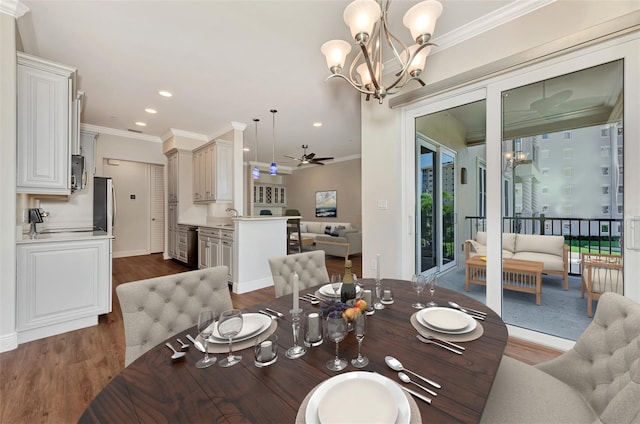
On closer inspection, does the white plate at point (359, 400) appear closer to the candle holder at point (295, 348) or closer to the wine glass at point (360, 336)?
the wine glass at point (360, 336)

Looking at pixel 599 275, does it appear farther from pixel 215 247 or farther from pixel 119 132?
pixel 119 132

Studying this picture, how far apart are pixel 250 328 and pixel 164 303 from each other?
0.47 m

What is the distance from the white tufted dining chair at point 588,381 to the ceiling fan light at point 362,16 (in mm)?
1676

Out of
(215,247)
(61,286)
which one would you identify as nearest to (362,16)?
(61,286)

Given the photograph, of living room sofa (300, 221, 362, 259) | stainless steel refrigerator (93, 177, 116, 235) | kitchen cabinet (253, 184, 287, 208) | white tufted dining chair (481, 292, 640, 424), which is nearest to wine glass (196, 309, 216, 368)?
white tufted dining chair (481, 292, 640, 424)

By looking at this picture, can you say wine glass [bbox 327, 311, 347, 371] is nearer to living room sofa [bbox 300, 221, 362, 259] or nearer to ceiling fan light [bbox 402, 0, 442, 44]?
ceiling fan light [bbox 402, 0, 442, 44]

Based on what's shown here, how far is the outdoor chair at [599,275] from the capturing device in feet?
6.23

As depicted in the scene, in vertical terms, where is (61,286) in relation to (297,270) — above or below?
below

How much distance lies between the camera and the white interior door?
6.68m

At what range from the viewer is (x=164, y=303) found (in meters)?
1.20


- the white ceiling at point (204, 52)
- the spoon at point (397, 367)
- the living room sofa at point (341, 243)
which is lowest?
the living room sofa at point (341, 243)

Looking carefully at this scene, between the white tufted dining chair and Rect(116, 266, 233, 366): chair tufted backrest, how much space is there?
1.27 m

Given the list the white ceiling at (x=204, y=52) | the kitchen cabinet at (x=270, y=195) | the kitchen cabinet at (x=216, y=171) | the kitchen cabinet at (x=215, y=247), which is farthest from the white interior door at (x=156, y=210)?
the kitchen cabinet at (x=270, y=195)

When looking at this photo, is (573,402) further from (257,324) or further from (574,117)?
(574,117)
